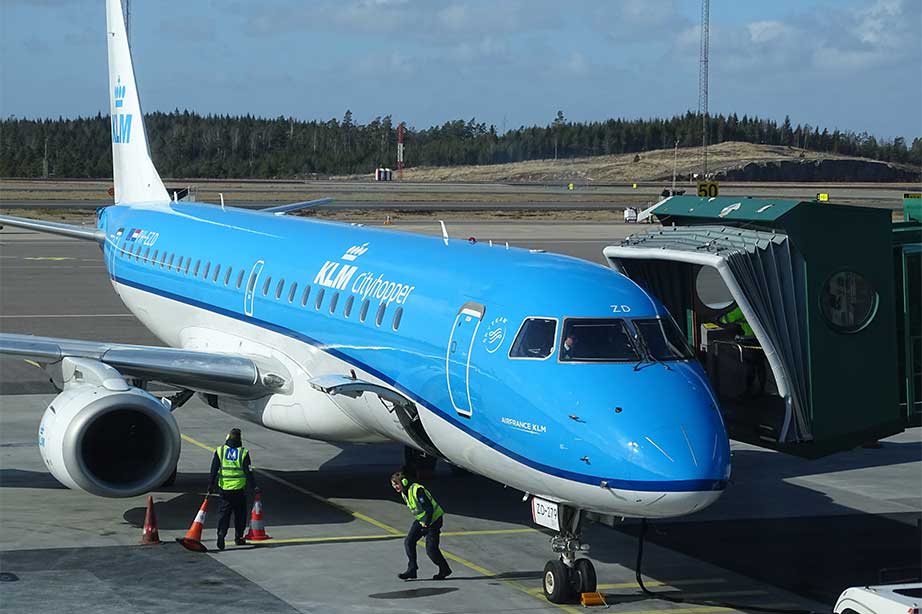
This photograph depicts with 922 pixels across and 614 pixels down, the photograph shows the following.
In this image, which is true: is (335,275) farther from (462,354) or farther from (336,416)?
(462,354)

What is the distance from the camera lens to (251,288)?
24266mm

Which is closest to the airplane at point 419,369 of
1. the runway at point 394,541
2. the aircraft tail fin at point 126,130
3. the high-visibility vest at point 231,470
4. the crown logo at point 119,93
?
the high-visibility vest at point 231,470

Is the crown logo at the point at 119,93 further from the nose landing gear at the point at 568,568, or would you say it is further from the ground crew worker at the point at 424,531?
the nose landing gear at the point at 568,568

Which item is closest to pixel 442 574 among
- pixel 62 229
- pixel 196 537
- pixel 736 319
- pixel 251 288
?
pixel 196 537

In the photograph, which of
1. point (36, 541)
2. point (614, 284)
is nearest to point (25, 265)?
point (36, 541)

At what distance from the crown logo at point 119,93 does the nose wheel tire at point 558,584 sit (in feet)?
75.9

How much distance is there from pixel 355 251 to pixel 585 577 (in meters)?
7.86

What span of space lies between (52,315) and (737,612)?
34236 millimetres

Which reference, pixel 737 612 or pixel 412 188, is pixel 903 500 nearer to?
pixel 737 612

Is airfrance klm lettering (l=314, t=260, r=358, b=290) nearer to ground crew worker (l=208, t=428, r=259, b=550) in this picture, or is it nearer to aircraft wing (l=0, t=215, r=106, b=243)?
ground crew worker (l=208, t=428, r=259, b=550)

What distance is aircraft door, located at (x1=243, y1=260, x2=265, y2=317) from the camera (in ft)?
78.8

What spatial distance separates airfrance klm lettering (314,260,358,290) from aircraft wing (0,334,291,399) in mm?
1550

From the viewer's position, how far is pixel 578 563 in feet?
54.4

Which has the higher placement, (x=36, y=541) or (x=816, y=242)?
(x=816, y=242)
